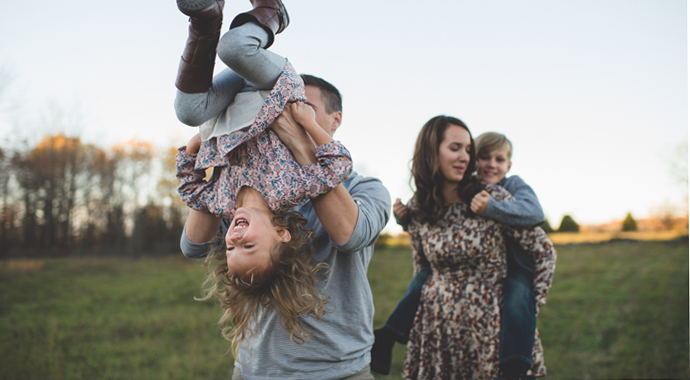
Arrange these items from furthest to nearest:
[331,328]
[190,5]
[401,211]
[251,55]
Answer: [401,211]
[331,328]
[251,55]
[190,5]

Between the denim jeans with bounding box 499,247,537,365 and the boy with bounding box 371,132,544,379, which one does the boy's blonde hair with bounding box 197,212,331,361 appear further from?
the denim jeans with bounding box 499,247,537,365

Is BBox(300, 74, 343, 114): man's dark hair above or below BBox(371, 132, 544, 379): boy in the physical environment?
above

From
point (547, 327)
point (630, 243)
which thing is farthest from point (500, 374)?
point (630, 243)

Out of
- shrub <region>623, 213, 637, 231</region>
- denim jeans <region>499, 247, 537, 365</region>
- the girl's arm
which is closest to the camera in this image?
the girl's arm

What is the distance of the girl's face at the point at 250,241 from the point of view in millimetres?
1627

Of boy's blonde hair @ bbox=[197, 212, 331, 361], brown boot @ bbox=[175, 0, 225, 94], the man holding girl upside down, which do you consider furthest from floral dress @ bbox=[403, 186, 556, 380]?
brown boot @ bbox=[175, 0, 225, 94]

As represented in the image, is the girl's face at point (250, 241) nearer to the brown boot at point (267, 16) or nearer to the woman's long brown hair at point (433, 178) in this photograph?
the brown boot at point (267, 16)

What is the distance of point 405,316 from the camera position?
304cm

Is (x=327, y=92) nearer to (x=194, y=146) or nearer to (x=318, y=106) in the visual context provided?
(x=318, y=106)

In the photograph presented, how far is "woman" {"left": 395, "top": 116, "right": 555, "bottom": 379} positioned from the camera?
9.29 feet

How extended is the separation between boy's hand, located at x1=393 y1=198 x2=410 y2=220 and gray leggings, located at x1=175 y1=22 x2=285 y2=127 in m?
1.72

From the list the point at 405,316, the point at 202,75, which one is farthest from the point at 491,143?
the point at 202,75

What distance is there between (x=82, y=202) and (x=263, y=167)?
2633cm

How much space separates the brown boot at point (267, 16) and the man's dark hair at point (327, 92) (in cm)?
37
